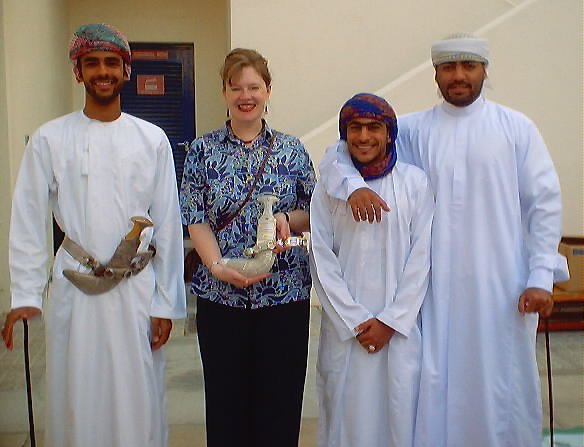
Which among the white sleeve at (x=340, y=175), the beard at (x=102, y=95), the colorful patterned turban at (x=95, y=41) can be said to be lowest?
the white sleeve at (x=340, y=175)

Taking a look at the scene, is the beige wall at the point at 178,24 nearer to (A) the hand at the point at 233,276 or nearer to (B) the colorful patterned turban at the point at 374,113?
(B) the colorful patterned turban at the point at 374,113

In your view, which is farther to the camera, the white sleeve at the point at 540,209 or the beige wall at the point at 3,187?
the beige wall at the point at 3,187

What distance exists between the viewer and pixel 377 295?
2.63 meters

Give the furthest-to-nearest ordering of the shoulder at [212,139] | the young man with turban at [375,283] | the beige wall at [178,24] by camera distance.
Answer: the beige wall at [178,24]
the shoulder at [212,139]
the young man with turban at [375,283]

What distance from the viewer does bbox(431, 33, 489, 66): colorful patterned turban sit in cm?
274

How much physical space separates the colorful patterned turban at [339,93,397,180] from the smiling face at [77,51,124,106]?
0.86 m

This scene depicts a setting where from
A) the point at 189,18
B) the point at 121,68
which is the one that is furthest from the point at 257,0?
the point at 121,68

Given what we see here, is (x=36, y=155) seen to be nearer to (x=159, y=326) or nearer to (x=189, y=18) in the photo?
(x=159, y=326)

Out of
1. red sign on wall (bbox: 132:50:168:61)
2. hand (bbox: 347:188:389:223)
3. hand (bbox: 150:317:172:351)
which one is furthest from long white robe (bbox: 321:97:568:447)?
red sign on wall (bbox: 132:50:168:61)

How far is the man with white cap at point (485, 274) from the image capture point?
2713 mm

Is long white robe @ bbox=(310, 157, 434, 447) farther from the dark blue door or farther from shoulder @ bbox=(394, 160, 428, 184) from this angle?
the dark blue door

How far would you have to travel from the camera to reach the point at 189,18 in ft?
25.6

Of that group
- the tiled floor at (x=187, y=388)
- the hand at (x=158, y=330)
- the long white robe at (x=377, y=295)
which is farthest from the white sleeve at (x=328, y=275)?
the tiled floor at (x=187, y=388)

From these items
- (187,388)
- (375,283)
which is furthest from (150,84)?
(375,283)
